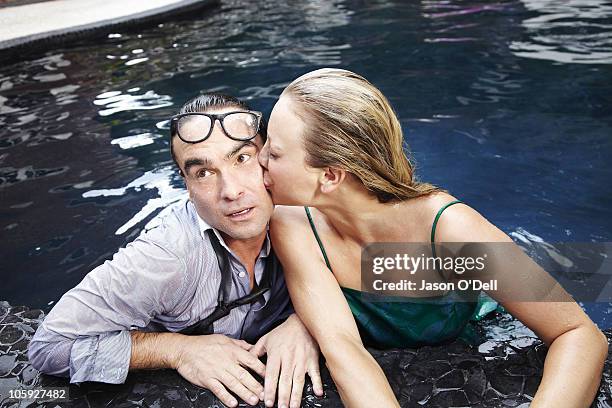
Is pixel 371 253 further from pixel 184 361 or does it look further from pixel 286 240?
pixel 184 361

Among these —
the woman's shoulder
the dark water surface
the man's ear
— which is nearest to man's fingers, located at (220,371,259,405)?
the man's ear

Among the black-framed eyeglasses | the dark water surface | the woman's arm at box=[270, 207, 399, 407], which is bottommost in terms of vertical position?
the dark water surface

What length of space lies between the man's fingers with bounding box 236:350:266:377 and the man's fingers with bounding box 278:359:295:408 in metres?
0.10

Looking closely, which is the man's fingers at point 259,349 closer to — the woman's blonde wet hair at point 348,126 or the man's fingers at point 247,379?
the man's fingers at point 247,379

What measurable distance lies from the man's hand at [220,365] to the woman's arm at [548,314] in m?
1.04

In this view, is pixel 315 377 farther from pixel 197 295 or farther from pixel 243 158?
pixel 243 158

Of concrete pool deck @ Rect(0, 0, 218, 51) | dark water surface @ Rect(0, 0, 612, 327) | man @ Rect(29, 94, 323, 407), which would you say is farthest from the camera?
concrete pool deck @ Rect(0, 0, 218, 51)

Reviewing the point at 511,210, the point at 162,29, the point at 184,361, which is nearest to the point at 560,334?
the point at 184,361

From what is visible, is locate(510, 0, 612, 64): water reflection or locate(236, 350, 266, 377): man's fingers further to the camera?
locate(510, 0, 612, 64): water reflection

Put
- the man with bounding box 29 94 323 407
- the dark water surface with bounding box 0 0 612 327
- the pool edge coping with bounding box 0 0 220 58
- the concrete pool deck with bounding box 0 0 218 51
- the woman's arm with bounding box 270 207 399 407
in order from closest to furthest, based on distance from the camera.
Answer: the woman's arm with bounding box 270 207 399 407 < the man with bounding box 29 94 323 407 < the dark water surface with bounding box 0 0 612 327 < the pool edge coping with bounding box 0 0 220 58 < the concrete pool deck with bounding box 0 0 218 51

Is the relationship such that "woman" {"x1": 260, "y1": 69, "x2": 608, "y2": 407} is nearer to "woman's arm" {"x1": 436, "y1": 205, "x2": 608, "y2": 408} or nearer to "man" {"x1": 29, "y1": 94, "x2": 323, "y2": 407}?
"woman's arm" {"x1": 436, "y1": 205, "x2": 608, "y2": 408}

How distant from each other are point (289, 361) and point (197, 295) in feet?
1.75

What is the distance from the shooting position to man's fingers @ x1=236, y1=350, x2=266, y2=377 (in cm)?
240

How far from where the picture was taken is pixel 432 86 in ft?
25.4
